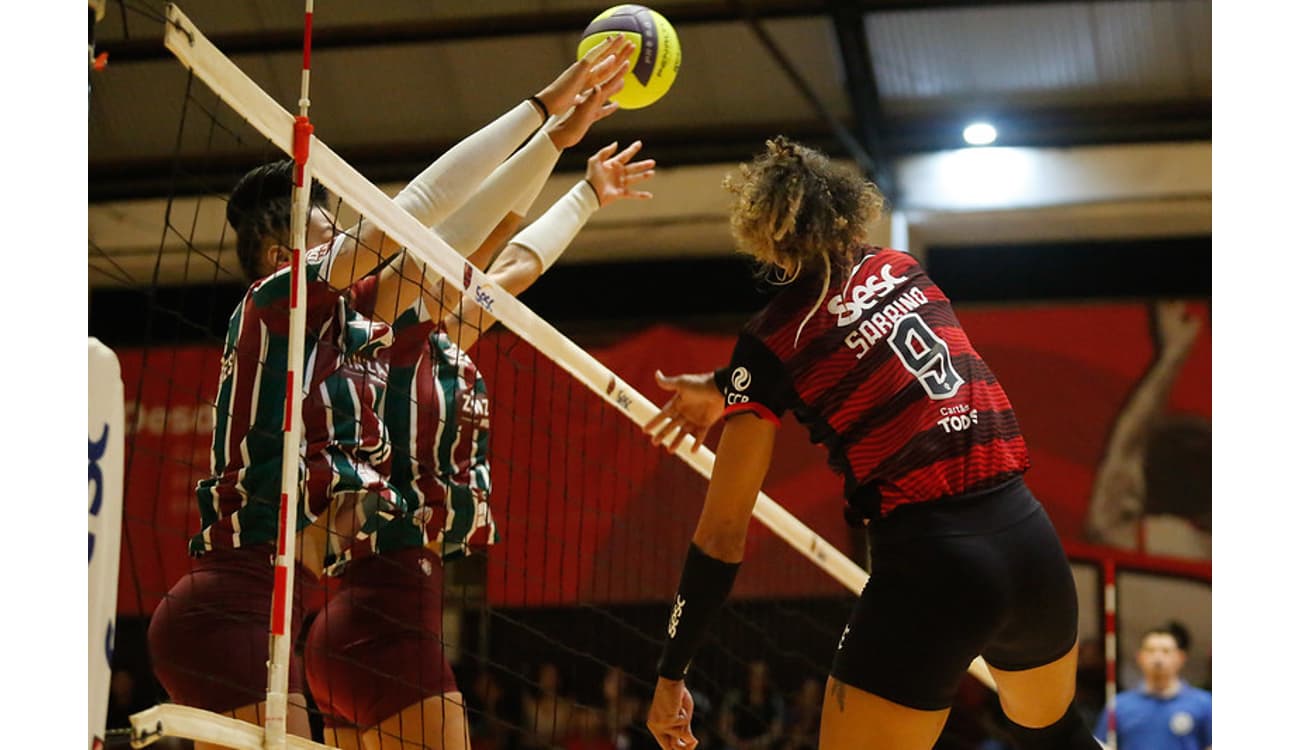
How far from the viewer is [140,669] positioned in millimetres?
11750

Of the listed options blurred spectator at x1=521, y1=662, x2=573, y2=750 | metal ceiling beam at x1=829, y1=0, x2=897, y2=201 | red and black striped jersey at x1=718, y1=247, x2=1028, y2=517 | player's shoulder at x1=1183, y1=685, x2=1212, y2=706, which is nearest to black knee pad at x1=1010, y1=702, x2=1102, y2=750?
red and black striped jersey at x1=718, y1=247, x2=1028, y2=517

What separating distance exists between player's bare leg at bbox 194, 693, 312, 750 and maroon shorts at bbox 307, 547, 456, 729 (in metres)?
0.10

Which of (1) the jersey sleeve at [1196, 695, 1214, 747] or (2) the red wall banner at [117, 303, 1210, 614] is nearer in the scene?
(1) the jersey sleeve at [1196, 695, 1214, 747]

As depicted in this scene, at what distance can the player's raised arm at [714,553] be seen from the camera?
10.0 feet

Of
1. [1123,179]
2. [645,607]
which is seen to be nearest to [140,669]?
[645,607]

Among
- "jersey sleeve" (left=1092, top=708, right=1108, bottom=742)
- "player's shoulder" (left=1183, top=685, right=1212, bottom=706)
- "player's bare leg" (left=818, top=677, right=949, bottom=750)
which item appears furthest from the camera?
"jersey sleeve" (left=1092, top=708, right=1108, bottom=742)

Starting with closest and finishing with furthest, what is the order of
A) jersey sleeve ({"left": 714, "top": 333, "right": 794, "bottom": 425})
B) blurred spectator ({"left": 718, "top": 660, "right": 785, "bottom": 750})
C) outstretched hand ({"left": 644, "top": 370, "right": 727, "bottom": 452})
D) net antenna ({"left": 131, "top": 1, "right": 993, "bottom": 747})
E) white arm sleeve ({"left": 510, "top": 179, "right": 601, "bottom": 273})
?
net antenna ({"left": 131, "top": 1, "right": 993, "bottom": 747}), jersey sleeve ({"left": 714, "top": 333, "right": 794, "bottom": 425}), outstretched hand ({"left": 644, "top": 370, "right": 727, "bottom": 452}), white arm sleeve ({"left": 510, "top": 179, "right": 601, "bottom": 273}), blurred spectator ({"left": 718, "top": 660, "right": 785, "bottom": 750})

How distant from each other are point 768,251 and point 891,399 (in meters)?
0.44

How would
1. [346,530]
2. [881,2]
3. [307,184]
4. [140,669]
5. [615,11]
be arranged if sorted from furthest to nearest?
[140,669] < [881,2] < [615,11] < [346,530] < [307,184]

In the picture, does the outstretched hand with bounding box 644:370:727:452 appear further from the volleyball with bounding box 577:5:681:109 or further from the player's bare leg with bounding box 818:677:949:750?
the volleyball with bounding box 577:5:681:109

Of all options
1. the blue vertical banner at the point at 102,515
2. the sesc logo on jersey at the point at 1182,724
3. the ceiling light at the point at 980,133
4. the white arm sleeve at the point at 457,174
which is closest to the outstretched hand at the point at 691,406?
the white arm sleeve at the point at 457,174

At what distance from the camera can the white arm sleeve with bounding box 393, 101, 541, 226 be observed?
11.0ft

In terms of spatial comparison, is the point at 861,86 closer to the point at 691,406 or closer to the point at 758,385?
the point at 691,406
